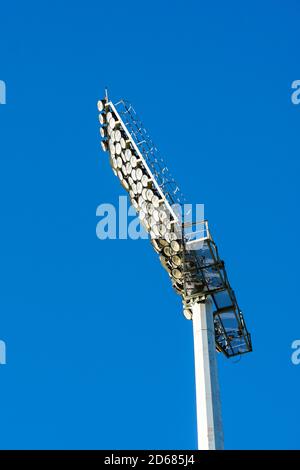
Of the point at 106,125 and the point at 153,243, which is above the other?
the point at 106,125

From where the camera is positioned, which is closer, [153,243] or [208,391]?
[208,391]

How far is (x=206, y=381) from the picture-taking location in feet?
163

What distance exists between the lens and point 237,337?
56.0 metres

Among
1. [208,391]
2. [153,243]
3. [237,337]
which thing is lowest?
[208,391]

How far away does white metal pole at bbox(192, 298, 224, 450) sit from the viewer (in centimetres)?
4803

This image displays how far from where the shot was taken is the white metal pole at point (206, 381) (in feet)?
158

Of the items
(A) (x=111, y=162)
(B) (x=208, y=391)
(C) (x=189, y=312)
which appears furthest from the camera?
(A) (x=111, y=162)
